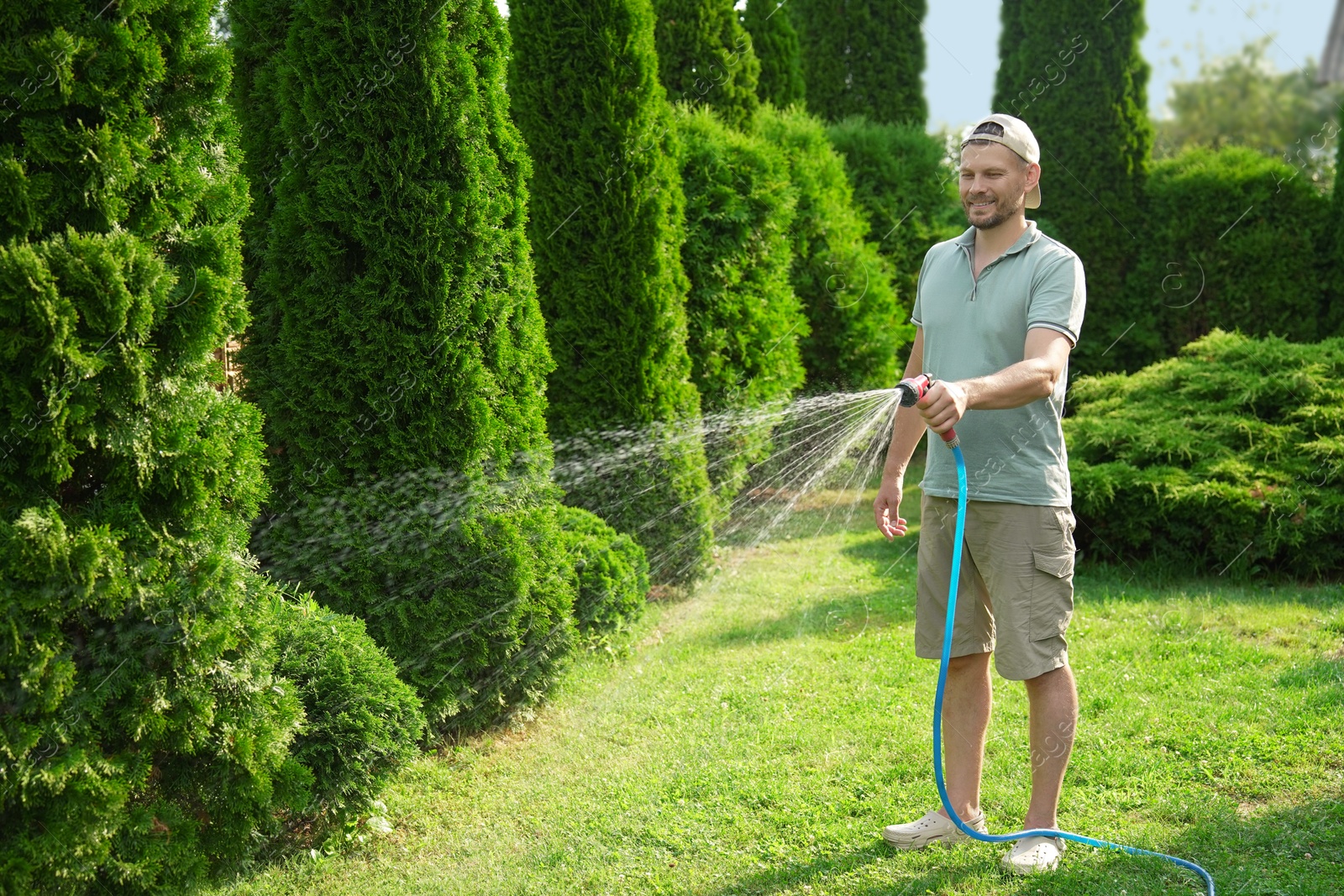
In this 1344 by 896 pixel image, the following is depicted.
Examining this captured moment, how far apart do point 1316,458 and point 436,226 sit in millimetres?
5834

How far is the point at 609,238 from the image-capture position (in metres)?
6.61

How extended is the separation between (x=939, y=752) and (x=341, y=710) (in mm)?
1999

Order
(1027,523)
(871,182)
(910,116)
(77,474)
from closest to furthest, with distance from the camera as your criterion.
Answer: (77,474)
(1027,523)
(871,182)
(910,116)

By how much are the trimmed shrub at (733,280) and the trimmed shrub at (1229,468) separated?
2.39 metres

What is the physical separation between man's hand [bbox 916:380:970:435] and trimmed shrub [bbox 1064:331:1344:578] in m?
4.62

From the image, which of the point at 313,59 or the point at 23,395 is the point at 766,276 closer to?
the point at 313,59

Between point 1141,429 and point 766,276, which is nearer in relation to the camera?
point 1141,429

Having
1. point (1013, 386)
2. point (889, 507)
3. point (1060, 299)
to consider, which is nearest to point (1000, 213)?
point (1060, 299)

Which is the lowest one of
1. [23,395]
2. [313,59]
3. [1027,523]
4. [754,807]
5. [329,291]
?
[754,807]

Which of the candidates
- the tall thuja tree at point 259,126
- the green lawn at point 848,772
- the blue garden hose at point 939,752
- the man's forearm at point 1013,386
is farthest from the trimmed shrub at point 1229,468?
the tall thuja tree at point 259,126

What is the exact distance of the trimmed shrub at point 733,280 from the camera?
26.3 feet

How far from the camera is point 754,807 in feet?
13.0

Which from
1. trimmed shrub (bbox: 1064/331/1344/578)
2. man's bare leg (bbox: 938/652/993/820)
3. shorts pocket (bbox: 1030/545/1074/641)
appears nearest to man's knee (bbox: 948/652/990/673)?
man's bare leg (bbox: 938/652/993/820)

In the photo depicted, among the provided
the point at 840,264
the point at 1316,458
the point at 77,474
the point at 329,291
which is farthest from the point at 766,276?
the point at 77,474
